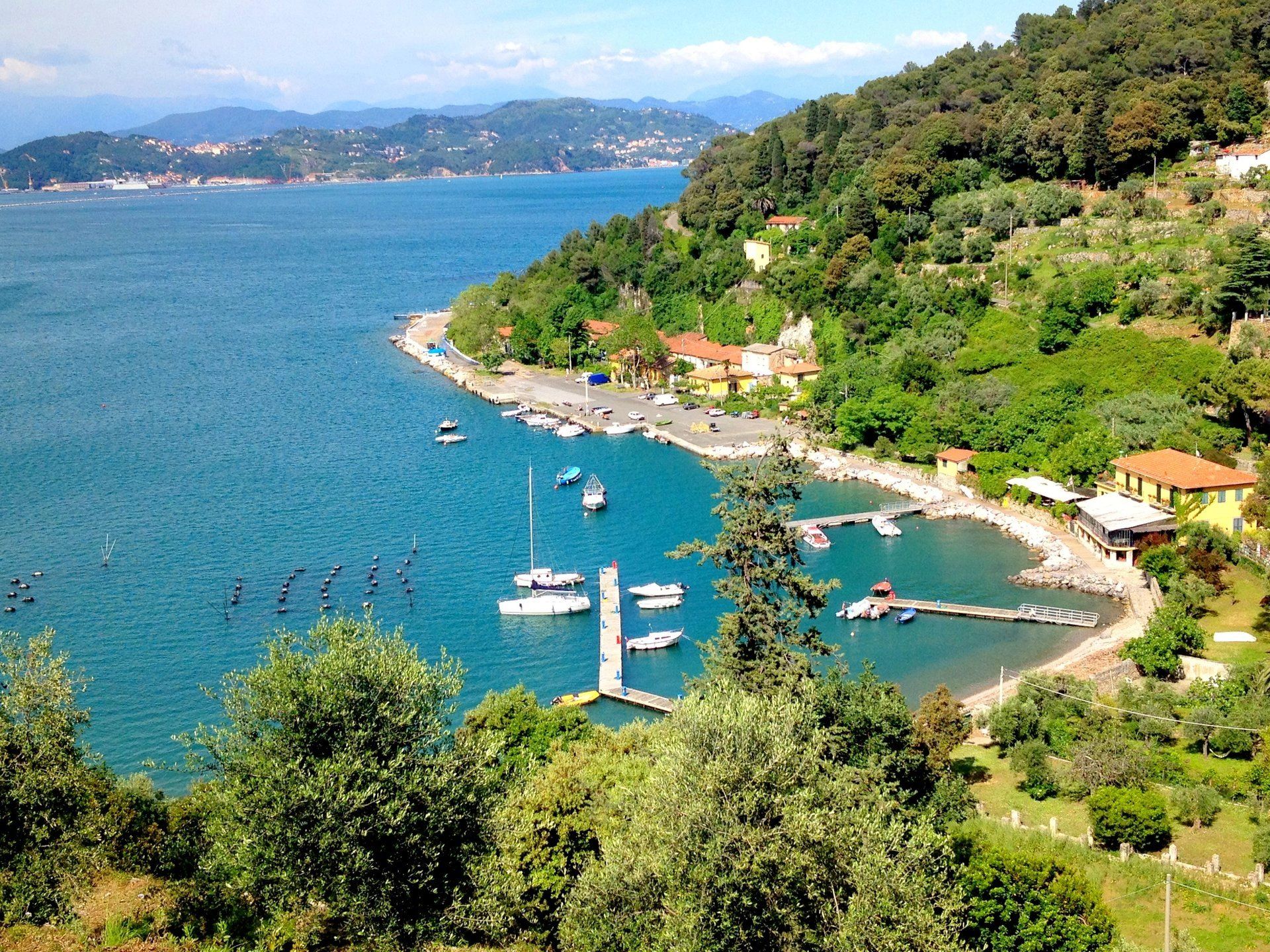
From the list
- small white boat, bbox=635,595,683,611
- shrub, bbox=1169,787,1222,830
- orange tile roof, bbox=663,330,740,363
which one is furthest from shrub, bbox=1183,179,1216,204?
shrub, bbox=1169,787,1222,830

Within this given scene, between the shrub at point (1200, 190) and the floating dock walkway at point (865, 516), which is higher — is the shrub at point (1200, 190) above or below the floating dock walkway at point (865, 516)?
above

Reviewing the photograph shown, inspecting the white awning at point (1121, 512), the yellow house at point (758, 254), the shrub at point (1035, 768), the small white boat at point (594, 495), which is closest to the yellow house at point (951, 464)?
the white awning at point (1121, 512)

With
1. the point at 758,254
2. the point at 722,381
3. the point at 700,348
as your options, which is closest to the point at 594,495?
the point at 722,381

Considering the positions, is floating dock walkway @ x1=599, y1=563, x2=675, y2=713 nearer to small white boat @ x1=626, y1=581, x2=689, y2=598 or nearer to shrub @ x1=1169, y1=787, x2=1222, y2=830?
small white boat @ x1=626, y1=581, x2=689, y2=598

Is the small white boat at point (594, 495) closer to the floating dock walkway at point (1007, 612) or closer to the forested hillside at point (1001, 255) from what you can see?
the forested hillside at point (1001, 255)

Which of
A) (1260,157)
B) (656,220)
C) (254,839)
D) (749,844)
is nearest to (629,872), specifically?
(749,844)

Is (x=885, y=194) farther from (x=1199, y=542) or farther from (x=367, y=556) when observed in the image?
(x=367, y=556)

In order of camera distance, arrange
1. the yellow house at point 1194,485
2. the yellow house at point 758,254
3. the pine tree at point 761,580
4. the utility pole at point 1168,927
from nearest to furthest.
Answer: the utility pole at point 1168,927 → the pine tree at point 761,580 → the yellow house at point 1194,485 → the yellow house at point 758,254

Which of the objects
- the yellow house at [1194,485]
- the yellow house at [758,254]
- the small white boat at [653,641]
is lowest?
the small white boat at [653,641]
